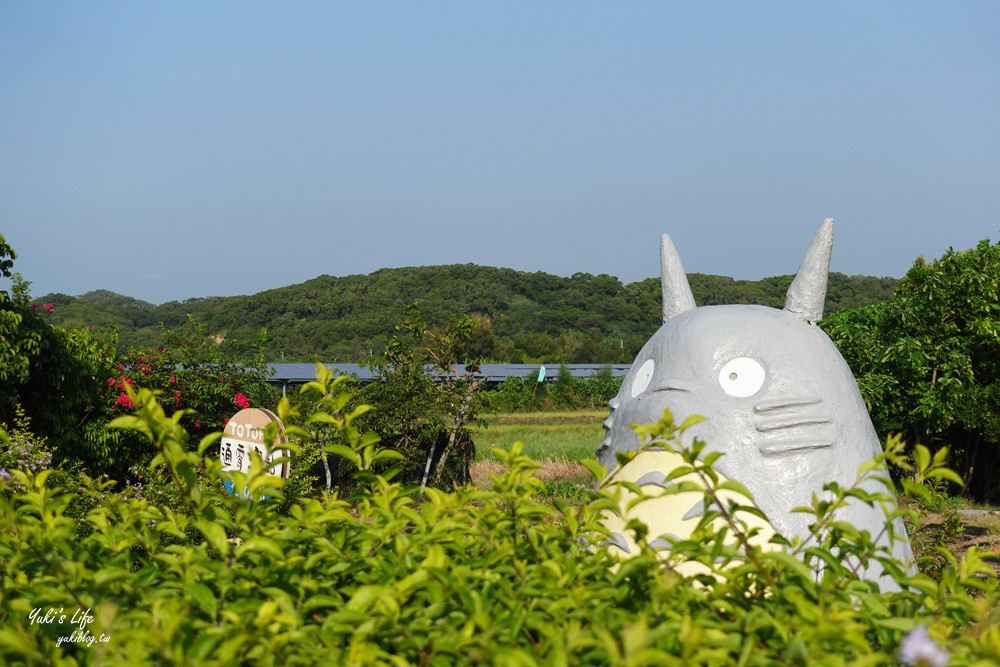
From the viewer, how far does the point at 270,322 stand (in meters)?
59.2

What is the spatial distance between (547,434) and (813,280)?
1667 centimetres

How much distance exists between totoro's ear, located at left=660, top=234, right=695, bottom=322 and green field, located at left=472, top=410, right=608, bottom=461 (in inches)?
321

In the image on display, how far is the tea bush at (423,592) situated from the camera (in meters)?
1.69

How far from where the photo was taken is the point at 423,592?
200 cm

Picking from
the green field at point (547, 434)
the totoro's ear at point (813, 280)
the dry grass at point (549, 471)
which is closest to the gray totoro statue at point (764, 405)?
the totoro's ear at point (813, 280)

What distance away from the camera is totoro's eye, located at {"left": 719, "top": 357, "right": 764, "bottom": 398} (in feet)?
14.0

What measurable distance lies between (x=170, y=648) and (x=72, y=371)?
29.1 ft

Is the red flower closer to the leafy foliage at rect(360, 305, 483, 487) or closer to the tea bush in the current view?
the leafy foliage at rect(360, 305, 483, 487)

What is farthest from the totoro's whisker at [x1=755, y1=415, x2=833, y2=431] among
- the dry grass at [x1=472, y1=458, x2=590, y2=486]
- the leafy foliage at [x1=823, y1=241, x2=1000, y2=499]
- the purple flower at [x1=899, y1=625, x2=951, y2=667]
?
the dry grass at [x1=472, y1=458, x2=590, y2=486]

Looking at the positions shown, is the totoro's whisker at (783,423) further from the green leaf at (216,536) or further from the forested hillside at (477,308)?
the forested hillside at (477,308)

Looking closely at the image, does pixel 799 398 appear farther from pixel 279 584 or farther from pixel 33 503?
pixel 33 503

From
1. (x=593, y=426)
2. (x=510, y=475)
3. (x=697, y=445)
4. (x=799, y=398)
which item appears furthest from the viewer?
(x=593, y=426)

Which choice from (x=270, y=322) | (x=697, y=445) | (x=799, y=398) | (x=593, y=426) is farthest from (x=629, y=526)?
(x=270, y=322)

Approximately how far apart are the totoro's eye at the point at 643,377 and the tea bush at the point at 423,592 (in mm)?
2124
